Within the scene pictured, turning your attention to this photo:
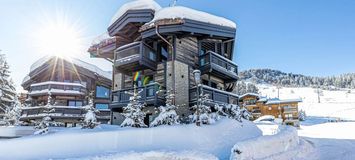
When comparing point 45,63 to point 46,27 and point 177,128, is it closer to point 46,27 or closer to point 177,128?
point 46,27

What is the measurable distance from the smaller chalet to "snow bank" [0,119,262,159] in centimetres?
3485

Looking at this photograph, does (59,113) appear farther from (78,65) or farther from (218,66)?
(218,66)

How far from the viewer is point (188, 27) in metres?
17.8

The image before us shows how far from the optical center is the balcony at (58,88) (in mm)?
27641

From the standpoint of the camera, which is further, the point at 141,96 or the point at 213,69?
the point at 213,69

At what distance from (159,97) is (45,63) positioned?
62.3 ft

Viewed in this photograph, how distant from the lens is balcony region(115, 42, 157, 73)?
58.1 feet

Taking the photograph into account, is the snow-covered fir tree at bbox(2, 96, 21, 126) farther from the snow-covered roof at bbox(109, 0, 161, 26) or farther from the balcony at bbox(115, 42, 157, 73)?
the snow-covered roof at bbox(109, 0, 161, 26)

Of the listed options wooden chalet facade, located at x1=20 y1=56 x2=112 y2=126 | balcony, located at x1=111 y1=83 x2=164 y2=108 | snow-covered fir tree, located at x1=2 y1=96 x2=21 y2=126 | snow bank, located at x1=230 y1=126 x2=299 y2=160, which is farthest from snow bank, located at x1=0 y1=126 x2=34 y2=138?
snow bank, located at x1=230 y1=126 x2=299 y2=160

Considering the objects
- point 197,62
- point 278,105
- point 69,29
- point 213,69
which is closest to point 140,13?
point 197,62

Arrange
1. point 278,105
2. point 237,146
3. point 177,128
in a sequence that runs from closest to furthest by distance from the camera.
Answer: point 237,146 → point 177,128 → point 278,105

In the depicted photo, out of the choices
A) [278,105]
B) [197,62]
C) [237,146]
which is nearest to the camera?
[237,146]

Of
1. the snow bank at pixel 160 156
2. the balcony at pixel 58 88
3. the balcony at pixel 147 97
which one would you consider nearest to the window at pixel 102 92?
the balcony at pixel 58 88

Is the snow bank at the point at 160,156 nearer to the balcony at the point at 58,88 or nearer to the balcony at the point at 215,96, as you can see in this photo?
the balcony at the point at 215,96
